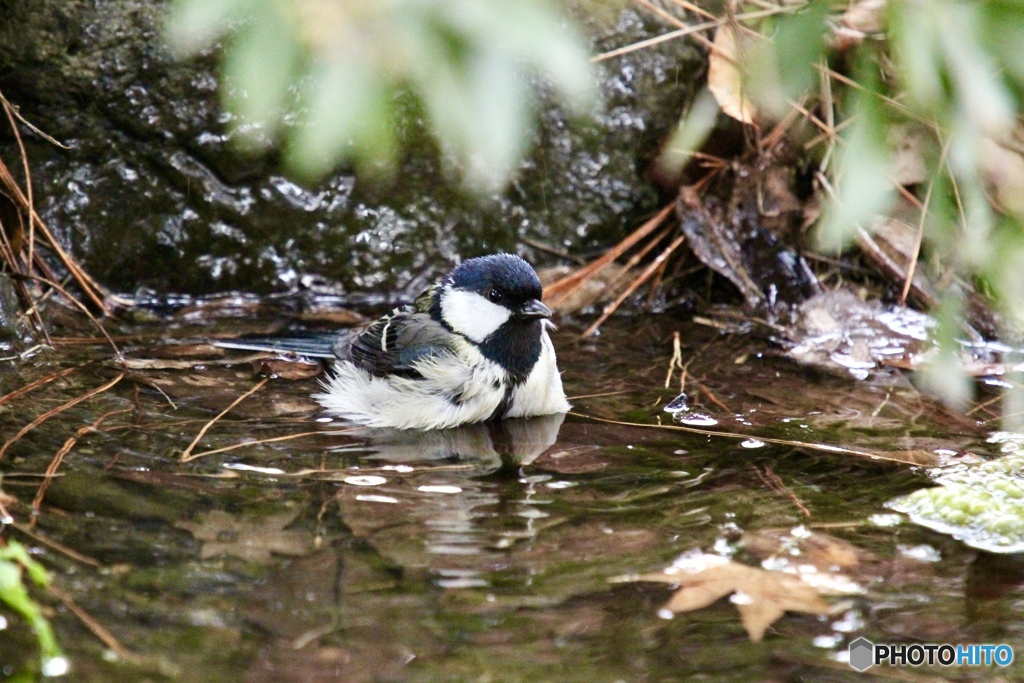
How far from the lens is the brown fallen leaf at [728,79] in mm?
4746

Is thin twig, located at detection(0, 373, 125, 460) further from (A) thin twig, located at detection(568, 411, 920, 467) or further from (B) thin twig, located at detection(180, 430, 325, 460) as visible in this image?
(A) thin twig, located at detection(568, 411, 920, 467)

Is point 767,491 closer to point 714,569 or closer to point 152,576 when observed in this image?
point 714,569

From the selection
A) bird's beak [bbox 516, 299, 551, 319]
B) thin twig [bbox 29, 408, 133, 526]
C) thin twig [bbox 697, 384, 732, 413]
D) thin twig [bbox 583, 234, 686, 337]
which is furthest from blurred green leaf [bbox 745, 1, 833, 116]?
thin twig [bbox 583, 234, 686, 337]

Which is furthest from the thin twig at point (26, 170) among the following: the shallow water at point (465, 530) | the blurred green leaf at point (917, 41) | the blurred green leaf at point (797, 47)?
the blurred green leaf at point (917, 41)

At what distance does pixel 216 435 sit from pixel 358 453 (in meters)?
0.46

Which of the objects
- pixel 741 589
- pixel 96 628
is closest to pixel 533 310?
pixel 741 589

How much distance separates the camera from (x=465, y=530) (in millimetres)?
2650

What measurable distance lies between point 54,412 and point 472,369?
1.41 meters

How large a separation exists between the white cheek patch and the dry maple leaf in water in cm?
147

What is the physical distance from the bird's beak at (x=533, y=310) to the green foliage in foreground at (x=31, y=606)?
197cm

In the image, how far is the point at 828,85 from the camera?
183 inches

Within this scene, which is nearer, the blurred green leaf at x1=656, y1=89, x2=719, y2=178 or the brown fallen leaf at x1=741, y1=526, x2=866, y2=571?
the brown fallen leaf at x1=741, y1=526, x2=866, y2=571

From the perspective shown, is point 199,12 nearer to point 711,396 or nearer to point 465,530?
point 465,530

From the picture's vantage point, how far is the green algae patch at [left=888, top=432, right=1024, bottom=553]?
2.67 m
